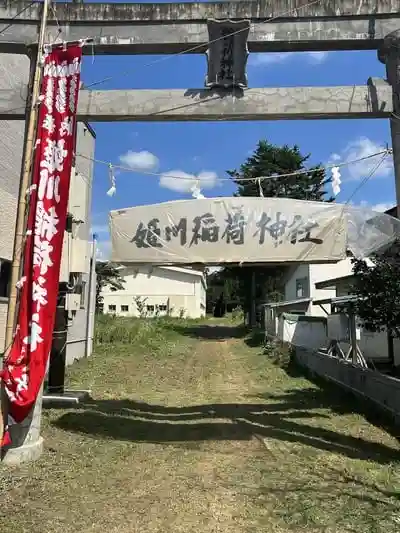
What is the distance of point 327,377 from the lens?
42.1 feet

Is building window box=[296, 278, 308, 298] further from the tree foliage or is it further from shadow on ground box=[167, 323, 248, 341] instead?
the tree foliage

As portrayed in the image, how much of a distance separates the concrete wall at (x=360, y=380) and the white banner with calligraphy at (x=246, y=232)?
3.08 meters

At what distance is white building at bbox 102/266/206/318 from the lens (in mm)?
52625

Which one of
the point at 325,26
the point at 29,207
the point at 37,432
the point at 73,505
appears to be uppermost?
the point at 325,26

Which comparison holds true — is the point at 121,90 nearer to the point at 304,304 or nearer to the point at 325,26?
the point at 325,26

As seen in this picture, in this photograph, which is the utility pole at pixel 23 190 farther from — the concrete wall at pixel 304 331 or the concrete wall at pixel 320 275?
the concrete wall at pixel 320 275

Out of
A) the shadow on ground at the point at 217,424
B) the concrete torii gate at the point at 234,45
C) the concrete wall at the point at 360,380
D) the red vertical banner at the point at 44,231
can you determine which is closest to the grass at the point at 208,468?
the shadow on ground at the point at 217,424

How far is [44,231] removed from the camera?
19.6 feet

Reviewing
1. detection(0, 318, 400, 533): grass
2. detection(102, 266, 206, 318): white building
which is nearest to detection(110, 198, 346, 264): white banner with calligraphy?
detection(0, 318, 400, 533): grass

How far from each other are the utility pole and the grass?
4.01 feet

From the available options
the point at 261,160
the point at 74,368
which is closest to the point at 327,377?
the point at 74,368

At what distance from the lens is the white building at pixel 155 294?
52.6 m

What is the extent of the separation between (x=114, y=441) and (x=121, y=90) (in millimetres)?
5261

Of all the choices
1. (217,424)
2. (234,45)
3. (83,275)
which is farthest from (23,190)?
(83,275)
